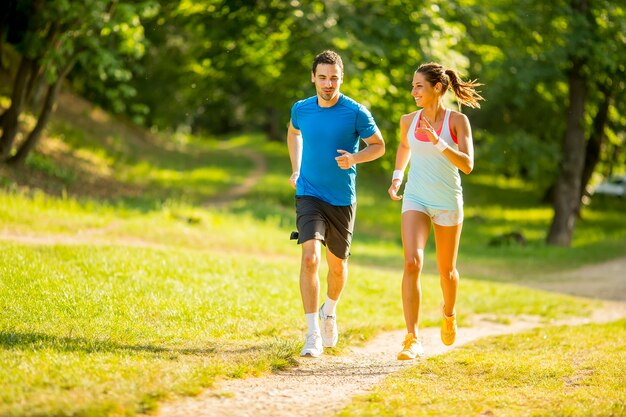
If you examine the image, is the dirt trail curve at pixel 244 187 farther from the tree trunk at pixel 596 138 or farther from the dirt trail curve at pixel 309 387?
the dirt trail curve at pixel 309 387

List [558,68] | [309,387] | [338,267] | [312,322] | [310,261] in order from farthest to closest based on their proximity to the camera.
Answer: [558,68] < [338,267] < [312,322] < [310,261] < [309,387]

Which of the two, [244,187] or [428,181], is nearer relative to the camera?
[428,181]

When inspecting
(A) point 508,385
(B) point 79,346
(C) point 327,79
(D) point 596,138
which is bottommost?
(B) point 79,346

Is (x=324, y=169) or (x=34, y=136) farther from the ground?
(x=324, y=169)

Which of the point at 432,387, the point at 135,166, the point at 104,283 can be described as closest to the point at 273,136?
the point at 135,166

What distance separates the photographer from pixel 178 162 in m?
37.7

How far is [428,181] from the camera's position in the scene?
7676mm

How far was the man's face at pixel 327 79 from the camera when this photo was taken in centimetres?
761

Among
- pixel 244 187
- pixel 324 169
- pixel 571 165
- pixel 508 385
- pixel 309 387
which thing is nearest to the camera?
pixel 309 387

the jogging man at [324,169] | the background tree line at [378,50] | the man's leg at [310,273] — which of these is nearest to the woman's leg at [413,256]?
the jogging man at [324,169]

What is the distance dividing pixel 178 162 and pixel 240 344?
30.2 m

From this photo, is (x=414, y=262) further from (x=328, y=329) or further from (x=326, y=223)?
(x=328, y=329)

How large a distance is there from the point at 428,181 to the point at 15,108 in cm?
1404

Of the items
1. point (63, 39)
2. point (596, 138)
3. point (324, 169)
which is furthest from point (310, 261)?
point (596, 138)
